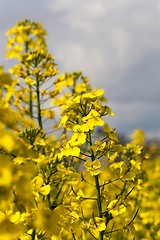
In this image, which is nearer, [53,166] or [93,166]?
[93,166]

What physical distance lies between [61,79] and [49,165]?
1652 millimetres

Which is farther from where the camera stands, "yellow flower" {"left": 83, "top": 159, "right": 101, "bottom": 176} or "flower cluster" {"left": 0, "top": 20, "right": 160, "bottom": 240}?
"yellow flower" {"left": 83, "top": 159, "right": 101, "bottom": 176}

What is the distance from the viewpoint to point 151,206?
16.1 feet

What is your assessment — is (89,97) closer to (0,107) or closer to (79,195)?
(79,195)

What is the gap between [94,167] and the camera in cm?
153

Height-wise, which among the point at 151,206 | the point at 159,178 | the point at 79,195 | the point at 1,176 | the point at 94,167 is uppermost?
the point at 159,178

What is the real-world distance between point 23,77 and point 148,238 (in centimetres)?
307

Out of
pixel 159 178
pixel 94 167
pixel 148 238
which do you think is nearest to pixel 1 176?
pixel 94 167

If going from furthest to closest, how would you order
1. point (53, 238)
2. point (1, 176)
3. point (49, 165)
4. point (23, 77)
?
point (23, 77)
point (49, 165)
point (53, 238)
point (1, 176)

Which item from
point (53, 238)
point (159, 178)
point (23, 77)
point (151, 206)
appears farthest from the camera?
point (159, 178)

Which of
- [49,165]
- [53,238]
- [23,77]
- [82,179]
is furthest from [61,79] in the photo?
[53,238]

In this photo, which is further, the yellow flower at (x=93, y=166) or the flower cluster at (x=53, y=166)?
the yellow flower at (x=93, y=166)

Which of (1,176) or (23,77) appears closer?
(1,176)

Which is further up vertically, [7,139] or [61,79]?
[61,79]
